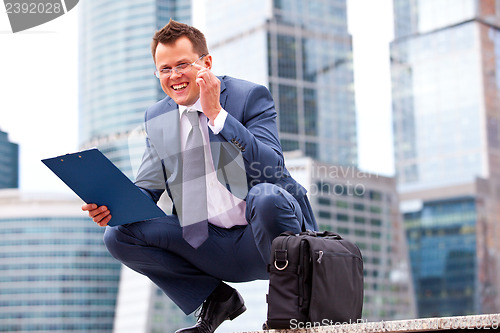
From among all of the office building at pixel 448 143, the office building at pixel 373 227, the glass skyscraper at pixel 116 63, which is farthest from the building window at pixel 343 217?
the glass skyscraper at pixel 116 63

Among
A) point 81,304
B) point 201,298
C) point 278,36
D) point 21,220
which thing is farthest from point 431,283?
point 201,298

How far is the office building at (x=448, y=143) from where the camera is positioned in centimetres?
9906

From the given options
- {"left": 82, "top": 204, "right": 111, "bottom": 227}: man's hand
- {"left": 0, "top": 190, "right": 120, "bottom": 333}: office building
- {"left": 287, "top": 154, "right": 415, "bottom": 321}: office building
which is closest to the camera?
{"left": 82, "top": 204, "right": 111, "bottom": 227}: man's hand

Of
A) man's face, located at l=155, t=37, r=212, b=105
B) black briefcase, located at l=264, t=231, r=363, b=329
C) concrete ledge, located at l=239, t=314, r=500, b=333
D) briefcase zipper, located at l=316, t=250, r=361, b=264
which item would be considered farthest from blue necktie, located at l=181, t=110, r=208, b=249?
concrete ledge, located at l=239, t=314, r=500, b=333

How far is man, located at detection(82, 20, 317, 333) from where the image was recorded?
9.79ft

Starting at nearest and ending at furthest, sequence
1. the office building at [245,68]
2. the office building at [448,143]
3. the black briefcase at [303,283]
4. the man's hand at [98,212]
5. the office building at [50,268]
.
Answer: the black briefcase at [303,283]
the man's hand at [98,212]
the office building at [245,68]
the office building at [50,268]
the office building at [448,143]

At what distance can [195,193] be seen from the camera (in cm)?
309

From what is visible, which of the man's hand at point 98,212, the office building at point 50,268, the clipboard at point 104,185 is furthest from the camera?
the office building at point 50,268

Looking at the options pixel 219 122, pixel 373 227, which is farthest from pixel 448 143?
pixel 219 122

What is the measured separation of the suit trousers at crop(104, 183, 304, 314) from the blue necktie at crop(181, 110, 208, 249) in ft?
0.13

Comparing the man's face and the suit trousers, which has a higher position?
the man's face

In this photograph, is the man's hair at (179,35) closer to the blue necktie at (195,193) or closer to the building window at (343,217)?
the blue necktie at (195,193)

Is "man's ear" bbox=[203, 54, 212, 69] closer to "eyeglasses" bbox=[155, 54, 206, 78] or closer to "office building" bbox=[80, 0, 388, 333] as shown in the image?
"eyeglasses" bbox=[155, 54, 206, 78]

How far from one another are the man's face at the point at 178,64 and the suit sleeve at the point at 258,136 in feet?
0.60
